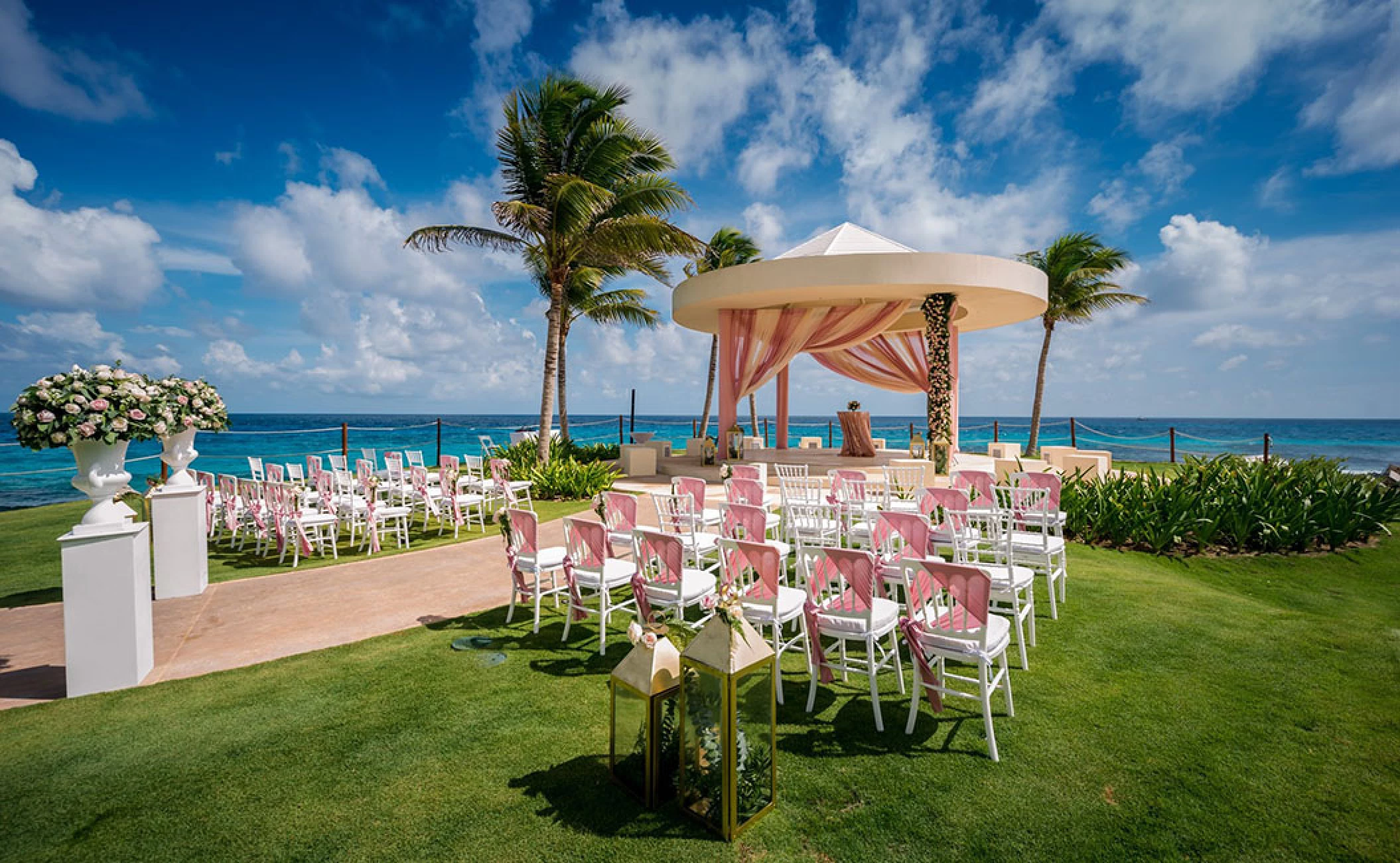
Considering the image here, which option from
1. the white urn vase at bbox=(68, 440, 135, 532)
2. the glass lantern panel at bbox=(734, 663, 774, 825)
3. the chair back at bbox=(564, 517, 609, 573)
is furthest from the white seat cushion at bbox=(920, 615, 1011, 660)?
the white urn vase at bbox=(68, 440, 135, 532)

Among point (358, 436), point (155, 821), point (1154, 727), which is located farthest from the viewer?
point (358, 436)

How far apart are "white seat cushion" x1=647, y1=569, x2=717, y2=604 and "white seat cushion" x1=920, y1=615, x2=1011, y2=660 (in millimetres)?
1487

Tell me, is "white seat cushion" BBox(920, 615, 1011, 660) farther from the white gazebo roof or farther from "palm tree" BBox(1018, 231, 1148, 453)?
"palm tree" BBox(1018, 231, 1148, 453)

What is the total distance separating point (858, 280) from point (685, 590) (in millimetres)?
8630

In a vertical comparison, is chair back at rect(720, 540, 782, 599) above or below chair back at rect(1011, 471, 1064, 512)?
below

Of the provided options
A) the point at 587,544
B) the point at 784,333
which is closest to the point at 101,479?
the point at 587,544

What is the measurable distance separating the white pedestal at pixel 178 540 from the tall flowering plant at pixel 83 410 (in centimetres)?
203

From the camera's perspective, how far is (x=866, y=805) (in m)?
2.49

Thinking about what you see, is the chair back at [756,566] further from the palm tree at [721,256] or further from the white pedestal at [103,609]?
the palm tree at [721,256]

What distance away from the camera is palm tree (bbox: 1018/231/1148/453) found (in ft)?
59.8

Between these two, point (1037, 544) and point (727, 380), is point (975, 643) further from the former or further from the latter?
point (727, 380)

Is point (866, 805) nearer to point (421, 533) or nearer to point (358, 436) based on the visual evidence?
point (421, 533)

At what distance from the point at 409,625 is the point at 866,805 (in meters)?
3.79

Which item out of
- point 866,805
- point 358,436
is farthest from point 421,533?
point 358,436
